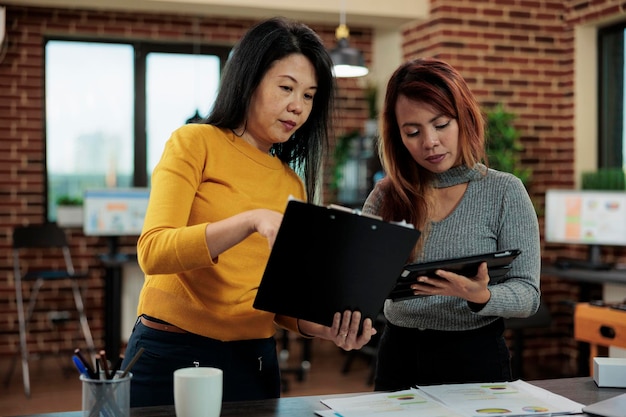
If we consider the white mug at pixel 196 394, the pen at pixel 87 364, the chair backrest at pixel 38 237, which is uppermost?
the chair backrest at pixel 38 237

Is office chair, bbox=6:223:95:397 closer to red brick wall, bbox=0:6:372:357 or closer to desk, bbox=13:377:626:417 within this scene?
red brick wall, bbox=0:6:372:357

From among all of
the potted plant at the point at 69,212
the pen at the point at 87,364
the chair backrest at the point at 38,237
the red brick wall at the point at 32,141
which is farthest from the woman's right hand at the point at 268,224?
the potted plant at the point at 69,212

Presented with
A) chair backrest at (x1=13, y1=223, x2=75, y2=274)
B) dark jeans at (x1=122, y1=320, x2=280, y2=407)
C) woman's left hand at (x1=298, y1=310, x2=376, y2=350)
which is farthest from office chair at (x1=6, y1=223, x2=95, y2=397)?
woman's left hand at (x1=298, y1=310, x2=376, y2=350)

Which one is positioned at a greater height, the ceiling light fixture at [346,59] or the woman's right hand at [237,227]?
the ceiling light fixture at [346,59]

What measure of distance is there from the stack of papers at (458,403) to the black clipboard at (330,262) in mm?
170

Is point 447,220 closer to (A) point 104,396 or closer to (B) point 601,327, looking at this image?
(A) point 104,396

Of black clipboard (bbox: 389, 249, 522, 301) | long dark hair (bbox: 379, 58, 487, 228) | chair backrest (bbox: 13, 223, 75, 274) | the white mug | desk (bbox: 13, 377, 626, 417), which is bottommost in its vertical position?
desk (bbox: 13, 377, 626, 417)

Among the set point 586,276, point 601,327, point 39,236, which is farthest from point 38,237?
point 601,327

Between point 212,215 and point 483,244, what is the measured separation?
0.67 meters

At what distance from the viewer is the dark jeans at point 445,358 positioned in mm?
1845

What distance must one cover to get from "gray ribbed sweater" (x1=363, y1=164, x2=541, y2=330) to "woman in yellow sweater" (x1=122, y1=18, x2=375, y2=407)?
0.30 m

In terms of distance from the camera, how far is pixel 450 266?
63.1 inches

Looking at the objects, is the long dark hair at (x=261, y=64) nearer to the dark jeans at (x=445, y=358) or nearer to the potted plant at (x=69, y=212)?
the dark jeans at (x=445, y=358)

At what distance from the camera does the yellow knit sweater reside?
63.0 inches
